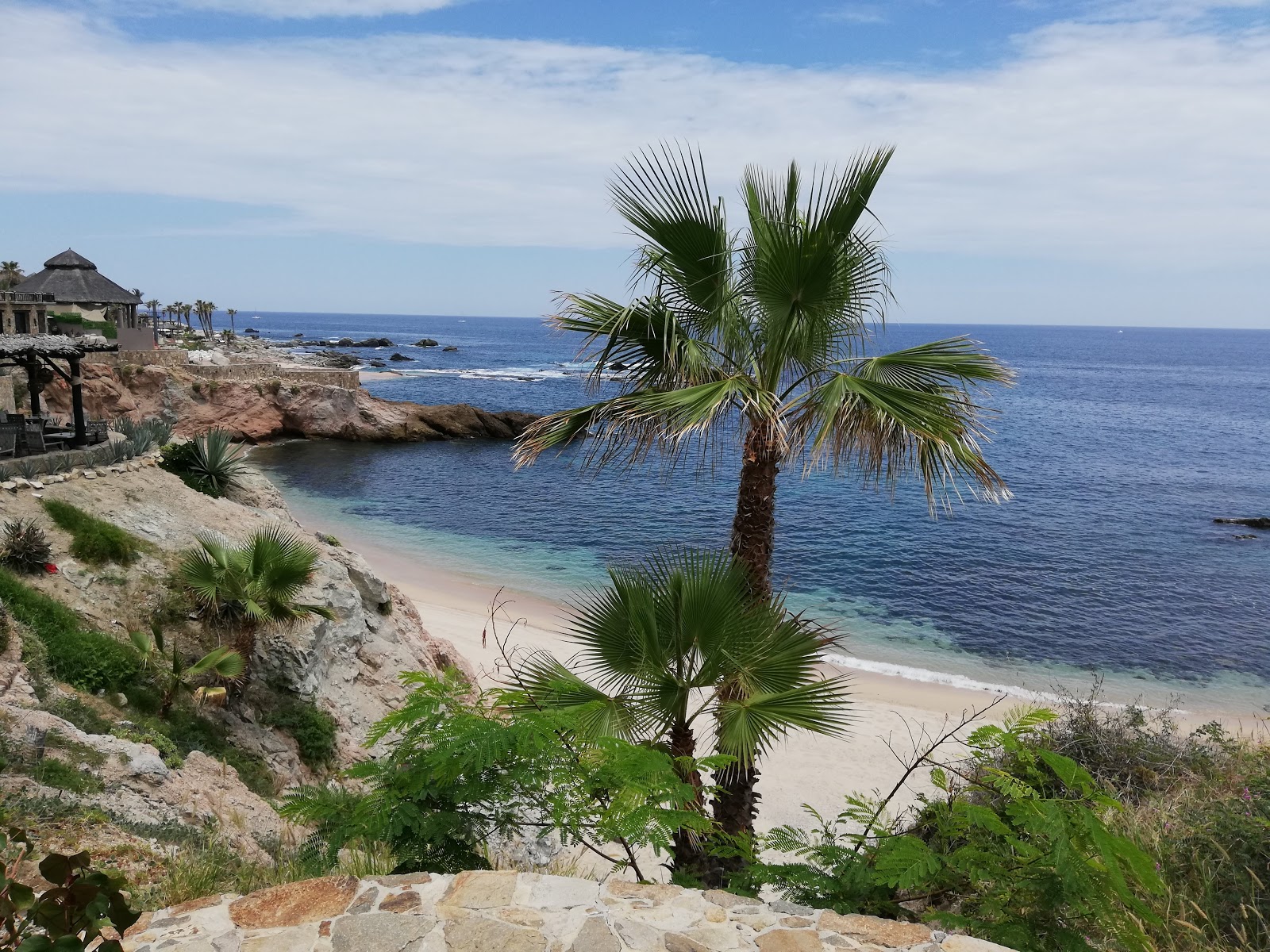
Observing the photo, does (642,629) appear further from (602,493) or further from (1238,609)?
(602,493)

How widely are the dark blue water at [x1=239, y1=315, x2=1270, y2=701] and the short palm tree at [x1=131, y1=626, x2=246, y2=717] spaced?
24.4ft

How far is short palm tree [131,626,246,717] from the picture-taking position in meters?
9.55

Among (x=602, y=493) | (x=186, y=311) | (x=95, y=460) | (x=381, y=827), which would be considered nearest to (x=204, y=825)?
(x=381, y=827)

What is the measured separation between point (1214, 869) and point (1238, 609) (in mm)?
24074

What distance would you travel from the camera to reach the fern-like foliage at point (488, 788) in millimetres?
4543

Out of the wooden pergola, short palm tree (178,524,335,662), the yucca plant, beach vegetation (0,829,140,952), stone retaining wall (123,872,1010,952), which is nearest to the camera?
beach vegetation (0,829,140,952)

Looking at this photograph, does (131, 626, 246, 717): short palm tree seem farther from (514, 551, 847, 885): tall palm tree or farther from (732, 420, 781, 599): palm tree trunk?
(732, 420, 781, 599): palm tree trunk

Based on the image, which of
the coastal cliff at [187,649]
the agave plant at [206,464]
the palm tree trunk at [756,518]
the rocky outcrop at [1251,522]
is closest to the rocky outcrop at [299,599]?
the coastal cliff at [187,649]

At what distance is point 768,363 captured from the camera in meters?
6.33

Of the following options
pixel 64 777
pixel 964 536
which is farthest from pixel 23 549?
pixel 964 536

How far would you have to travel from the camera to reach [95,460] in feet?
46.5

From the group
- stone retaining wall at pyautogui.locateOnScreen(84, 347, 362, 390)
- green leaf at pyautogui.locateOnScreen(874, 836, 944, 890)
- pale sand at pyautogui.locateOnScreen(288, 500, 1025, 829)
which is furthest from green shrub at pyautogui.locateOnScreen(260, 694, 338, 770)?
stone retaining wall at pyautogui.locateOnScreen(84, 347, 362, 390)

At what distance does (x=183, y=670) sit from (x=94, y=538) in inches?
109

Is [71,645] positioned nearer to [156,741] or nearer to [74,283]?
[156,741]
